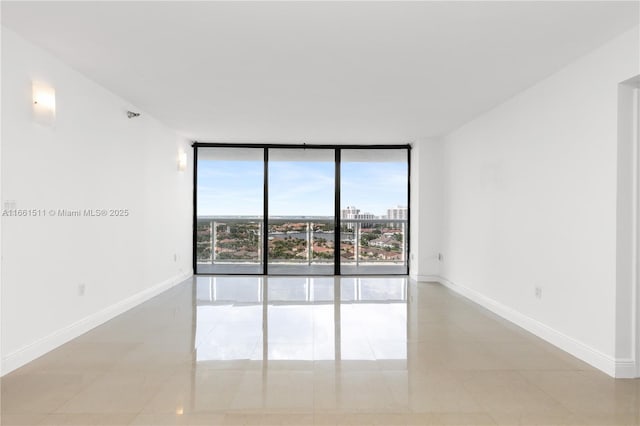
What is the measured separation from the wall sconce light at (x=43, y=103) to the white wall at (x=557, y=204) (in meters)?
4.11

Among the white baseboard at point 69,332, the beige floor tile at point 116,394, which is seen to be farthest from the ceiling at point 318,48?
the beige floor tile at point 116,394

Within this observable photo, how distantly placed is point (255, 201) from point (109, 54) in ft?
12.5

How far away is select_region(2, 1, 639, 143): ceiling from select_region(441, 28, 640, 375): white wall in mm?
265

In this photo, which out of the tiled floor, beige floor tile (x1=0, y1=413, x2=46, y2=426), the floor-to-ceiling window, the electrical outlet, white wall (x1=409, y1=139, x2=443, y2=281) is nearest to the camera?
beige floor tile (x1=0, y1=413, x2=46, y2=426)

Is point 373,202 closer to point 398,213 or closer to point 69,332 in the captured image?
point 398,213

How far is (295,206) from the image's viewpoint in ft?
21.4

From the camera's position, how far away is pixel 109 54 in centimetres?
282

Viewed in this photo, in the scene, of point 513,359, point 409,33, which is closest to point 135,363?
point 513,359

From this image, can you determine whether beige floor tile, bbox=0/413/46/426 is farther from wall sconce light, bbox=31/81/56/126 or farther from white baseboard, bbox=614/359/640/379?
white baseboard, bbox=614/359/640/379

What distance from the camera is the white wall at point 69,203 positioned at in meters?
2.57

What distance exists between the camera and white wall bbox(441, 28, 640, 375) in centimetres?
264

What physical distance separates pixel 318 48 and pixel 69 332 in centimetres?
307

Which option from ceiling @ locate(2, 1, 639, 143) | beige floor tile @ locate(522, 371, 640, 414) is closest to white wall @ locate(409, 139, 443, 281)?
ceiling @ locate(2, 1, 639, 143)

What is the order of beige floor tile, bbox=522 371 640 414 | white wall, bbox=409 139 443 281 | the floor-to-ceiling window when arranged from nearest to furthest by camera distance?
beige floor tile, bbox=522 371 640 414 < white wall, bbox=409 139 443 281 < the floor-to-ceiling window
